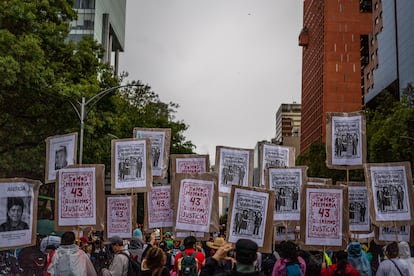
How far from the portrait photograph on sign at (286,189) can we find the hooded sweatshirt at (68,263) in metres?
3.97

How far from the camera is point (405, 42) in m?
52.9

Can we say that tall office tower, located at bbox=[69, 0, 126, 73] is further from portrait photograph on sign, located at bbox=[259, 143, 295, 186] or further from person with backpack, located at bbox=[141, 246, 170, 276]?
person with backpack, located at bbox=[141, 246, 170, 276]

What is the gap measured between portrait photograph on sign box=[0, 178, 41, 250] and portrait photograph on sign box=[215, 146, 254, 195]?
400 cm

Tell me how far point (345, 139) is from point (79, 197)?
466cm

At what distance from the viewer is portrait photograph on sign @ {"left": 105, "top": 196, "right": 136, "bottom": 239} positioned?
10023 mm

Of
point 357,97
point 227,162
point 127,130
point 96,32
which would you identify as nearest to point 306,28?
point 357,97

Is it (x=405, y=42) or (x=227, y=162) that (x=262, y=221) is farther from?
(x=405, y=42)

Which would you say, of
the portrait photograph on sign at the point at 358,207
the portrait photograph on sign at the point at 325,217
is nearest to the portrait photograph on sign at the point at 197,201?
the portrait photograph on sign at the point at 325,217

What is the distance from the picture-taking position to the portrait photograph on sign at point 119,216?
1002 cm

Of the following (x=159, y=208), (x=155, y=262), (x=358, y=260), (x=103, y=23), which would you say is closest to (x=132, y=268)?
(x=155, y=262)

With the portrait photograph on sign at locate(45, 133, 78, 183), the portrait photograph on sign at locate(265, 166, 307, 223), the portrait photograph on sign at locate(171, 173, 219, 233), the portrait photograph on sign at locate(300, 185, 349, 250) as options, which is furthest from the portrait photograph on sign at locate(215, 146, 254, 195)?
the portrait photograph on sign at locate(45, 133, 78, 183)

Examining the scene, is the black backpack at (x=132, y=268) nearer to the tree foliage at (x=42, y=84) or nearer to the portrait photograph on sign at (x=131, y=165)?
the portrait photograph on sign at (x=131, y=165)

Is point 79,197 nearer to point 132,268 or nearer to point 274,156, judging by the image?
point 132,268

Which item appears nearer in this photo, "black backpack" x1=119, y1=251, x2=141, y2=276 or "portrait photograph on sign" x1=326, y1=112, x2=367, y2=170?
"black backpack" x1=119, y1=251, x2=141, y2=276
